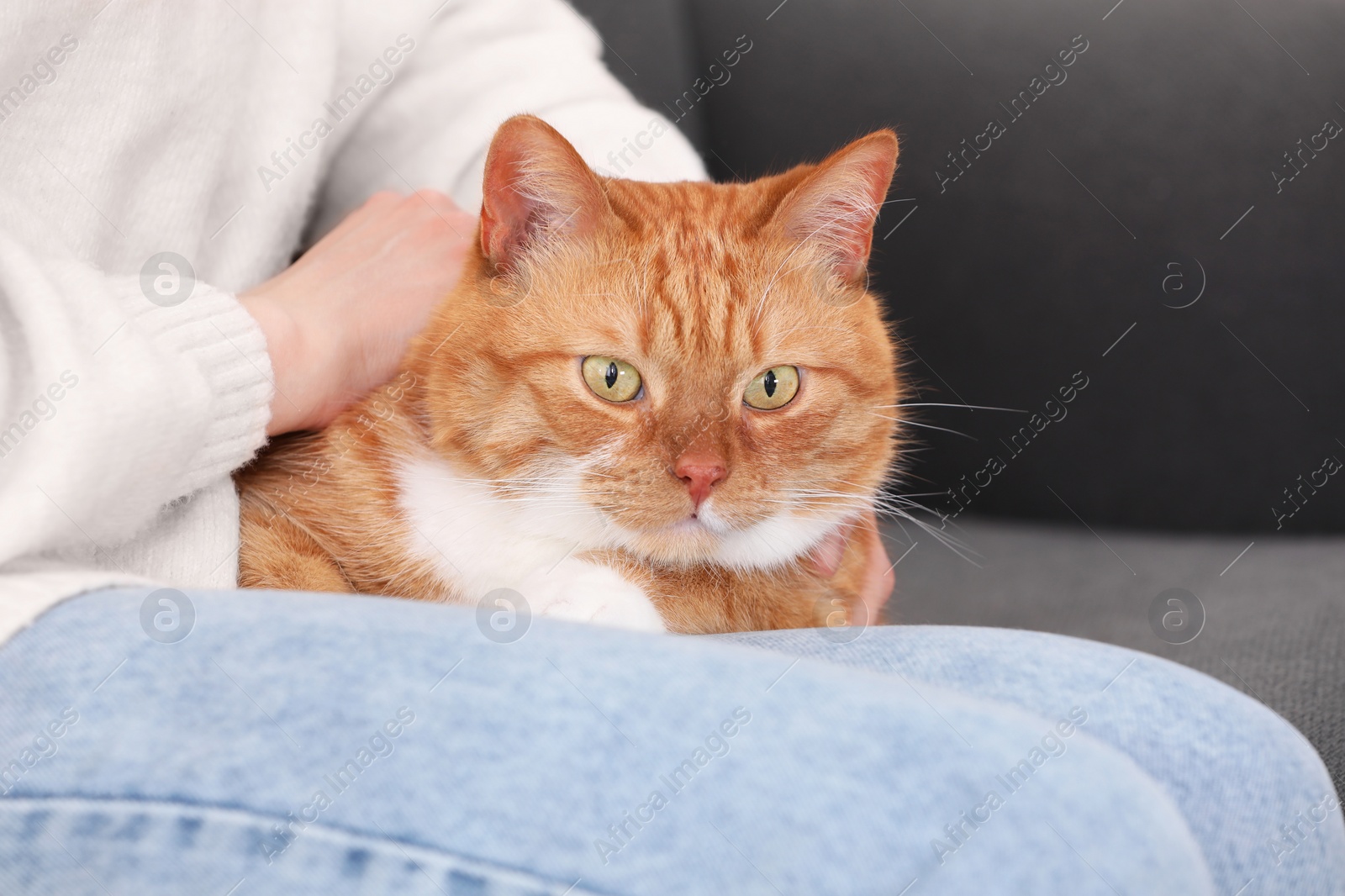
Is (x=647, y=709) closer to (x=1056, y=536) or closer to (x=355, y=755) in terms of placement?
(x=355, y=755)

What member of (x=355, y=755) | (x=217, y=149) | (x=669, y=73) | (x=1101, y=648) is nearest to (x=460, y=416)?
(x=217, y=149)

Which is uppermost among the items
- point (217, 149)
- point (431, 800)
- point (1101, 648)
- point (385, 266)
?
point (217, 149)

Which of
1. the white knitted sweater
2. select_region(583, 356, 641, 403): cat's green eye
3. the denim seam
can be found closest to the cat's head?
select_region(583, 356, 641, 403): cat's green eye

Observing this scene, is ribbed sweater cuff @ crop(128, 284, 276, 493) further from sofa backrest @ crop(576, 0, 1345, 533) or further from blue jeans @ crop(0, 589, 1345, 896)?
sofa backrest @ crop(576, 0, 1345, 533)

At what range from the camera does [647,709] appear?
853 mm

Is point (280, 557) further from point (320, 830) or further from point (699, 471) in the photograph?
point (320, 830)

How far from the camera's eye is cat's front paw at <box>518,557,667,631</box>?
1.30 meters

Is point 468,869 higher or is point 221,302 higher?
point 221,302

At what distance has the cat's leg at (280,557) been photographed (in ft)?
4.79

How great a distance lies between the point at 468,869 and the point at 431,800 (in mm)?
62

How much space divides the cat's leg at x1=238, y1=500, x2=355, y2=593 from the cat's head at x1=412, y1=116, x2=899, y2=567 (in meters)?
0.25

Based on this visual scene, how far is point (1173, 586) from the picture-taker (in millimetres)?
2553

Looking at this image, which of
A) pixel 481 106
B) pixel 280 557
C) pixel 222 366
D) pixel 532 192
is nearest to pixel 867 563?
pixel 532 192

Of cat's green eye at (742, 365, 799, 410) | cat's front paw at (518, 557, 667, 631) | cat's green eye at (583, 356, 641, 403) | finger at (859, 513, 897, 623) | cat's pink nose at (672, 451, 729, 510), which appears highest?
cat's green eye at (583, 356, 641, 403)
